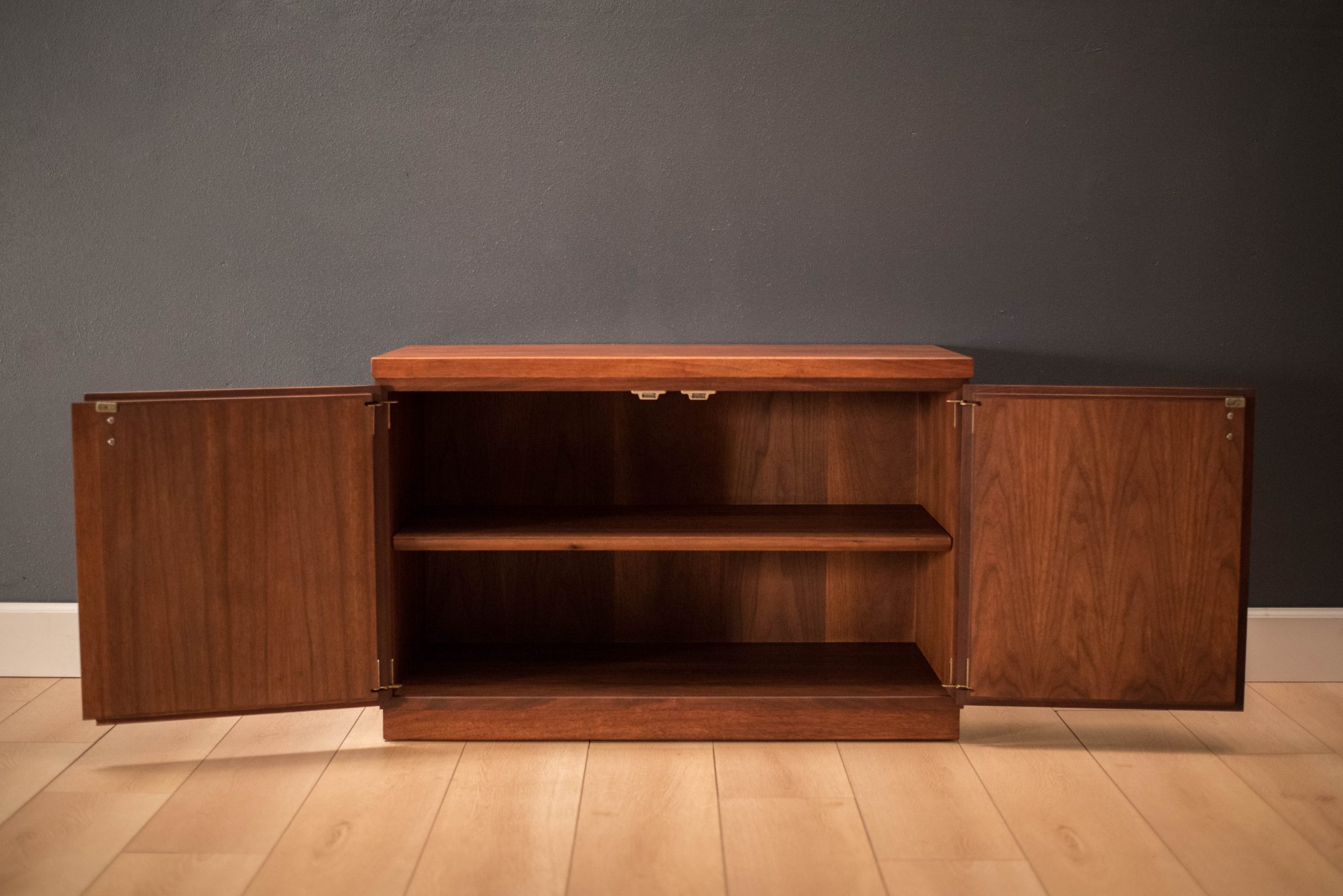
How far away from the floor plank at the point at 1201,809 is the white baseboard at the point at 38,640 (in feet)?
7.70

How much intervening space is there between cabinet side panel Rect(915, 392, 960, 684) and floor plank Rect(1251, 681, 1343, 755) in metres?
0.82

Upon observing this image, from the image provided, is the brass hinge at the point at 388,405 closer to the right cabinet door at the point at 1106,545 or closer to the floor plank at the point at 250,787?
the floor plank at the point at 250,787

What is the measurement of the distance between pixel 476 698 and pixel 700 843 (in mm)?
638

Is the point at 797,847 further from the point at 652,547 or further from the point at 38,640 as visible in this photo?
the point at 38,640

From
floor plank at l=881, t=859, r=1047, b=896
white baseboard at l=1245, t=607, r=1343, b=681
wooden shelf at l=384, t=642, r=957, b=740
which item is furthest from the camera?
white baseboard at l=1245, t=607, r=1343, b=681

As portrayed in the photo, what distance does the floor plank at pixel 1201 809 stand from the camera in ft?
5.78

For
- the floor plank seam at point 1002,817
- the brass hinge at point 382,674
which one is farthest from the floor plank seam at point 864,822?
the brass hinge at point 382,674

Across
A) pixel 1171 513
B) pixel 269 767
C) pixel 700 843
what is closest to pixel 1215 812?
pixel 1171 513

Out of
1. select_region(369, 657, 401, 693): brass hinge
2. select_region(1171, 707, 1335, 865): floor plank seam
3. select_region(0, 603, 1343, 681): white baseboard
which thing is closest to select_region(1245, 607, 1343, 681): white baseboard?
select_region(0, 603, 1343, 681): white baseboard

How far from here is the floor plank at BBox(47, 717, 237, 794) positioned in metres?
2.12

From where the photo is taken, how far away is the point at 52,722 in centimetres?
245

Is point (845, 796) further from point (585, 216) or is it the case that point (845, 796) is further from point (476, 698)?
point (585, 216)

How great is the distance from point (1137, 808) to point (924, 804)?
0.38 m

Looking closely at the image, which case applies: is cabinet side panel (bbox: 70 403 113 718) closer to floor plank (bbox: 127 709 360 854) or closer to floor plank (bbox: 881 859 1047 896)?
floor plank (bbox: 127 709 360 854)
